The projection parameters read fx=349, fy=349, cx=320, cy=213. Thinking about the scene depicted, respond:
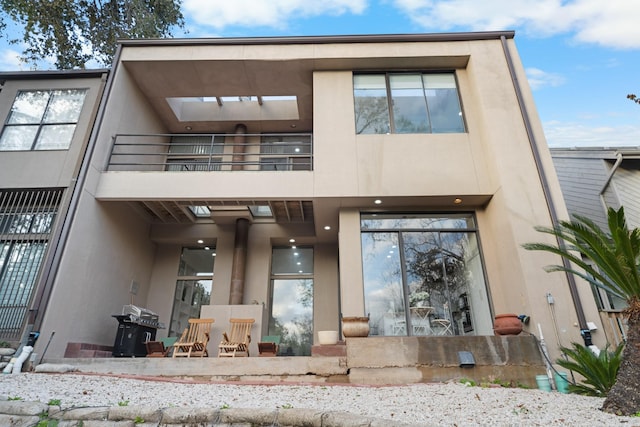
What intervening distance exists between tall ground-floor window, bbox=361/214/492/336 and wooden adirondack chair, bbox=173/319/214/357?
3508 mm

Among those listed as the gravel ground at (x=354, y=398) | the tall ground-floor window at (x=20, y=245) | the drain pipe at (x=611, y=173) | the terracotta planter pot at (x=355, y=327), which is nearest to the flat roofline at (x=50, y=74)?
the tall ground-floor window at (x=20, y=245)

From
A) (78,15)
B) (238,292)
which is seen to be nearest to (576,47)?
(238,292)

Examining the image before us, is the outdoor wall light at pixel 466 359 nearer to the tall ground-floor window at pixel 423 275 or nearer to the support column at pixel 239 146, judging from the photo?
the tall ground-floor window at pixel 423 275

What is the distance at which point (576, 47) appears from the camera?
1354 centimetres

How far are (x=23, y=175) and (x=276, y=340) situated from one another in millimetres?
6505

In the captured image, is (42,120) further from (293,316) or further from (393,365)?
(393,365)

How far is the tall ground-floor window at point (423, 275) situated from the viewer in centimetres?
689

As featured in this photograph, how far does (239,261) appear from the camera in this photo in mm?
9328

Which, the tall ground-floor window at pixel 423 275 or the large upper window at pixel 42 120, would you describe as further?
the large upper window at pixel 42 120

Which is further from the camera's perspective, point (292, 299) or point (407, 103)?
point (292, 299)

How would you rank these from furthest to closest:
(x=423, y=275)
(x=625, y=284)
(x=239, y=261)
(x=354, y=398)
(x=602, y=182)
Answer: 1. (x=602, y=182)
2. (x=239, y=261)
3. (x=423, y=275)
4. (x=354, y=398)
5. (x=625, y=284)

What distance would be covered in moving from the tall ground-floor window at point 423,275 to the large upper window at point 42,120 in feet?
23.3

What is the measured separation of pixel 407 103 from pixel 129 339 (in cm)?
816

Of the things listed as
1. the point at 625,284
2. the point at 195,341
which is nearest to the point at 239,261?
the point at 195,341
